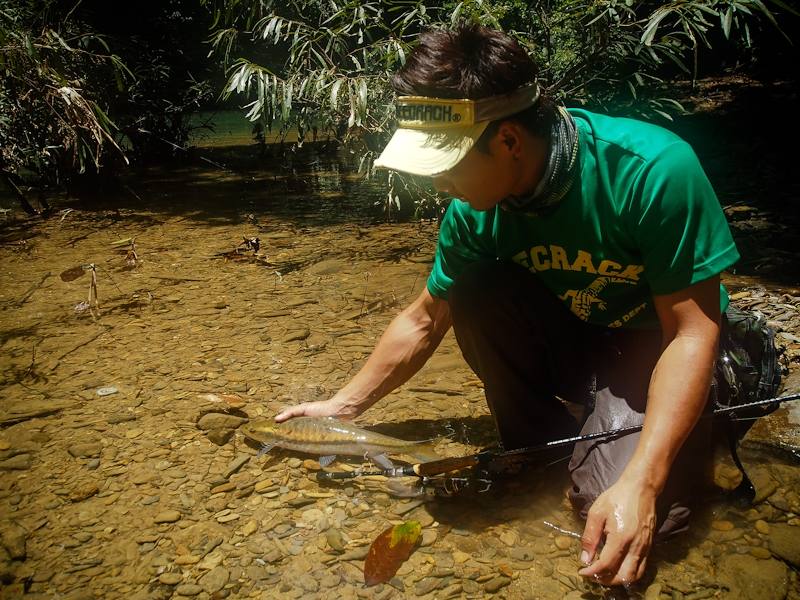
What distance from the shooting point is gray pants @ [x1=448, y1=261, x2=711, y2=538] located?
7.62 ft

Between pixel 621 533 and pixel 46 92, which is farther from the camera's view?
pixel 46 92

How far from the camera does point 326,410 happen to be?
2750 mm

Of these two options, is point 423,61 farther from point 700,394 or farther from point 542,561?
point 542,561

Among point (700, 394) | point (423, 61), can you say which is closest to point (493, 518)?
point (700, 394)

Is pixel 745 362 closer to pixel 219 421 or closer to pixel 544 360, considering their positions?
pixel 544 360

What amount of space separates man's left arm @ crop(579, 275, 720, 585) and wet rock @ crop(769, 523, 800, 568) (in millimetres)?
652

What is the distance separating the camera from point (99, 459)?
8.99ft

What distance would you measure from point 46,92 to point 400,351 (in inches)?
203

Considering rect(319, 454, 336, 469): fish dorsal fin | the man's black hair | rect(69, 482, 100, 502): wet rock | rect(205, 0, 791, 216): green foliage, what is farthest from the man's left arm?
rect(205, 0, 791, 216): green foliage

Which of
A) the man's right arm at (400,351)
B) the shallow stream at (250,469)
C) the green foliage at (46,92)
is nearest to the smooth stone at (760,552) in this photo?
the shallow stream at (250,469)

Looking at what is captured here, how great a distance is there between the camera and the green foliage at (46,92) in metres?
5.49

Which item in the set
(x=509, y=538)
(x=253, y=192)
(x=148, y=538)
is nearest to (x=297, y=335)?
(x=148, y=538)

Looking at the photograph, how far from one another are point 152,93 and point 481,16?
8150mm

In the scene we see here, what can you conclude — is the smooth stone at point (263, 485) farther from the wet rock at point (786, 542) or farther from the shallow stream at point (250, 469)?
the wet rock at point (786, 542)
